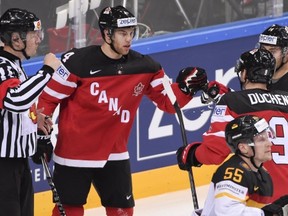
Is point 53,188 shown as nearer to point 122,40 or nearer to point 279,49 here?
point 122,40

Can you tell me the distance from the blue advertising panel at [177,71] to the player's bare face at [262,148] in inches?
104

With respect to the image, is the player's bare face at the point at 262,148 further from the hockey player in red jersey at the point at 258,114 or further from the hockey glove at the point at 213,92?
the hockey glove at the point at 213,92

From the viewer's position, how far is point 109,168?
602 cm

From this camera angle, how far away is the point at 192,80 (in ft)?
19.8

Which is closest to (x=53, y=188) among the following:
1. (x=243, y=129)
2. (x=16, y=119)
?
(x=16, y=119)

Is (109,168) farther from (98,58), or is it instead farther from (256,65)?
(256,65)

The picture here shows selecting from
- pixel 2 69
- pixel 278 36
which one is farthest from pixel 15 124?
pixel 278 36

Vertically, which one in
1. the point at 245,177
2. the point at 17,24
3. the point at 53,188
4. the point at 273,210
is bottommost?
the point at 53,188

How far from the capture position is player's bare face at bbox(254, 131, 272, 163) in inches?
189

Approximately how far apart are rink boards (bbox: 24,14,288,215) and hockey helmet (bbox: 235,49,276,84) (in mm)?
2063

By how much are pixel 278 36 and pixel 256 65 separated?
98 centimetres

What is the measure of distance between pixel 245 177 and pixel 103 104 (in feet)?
4.55

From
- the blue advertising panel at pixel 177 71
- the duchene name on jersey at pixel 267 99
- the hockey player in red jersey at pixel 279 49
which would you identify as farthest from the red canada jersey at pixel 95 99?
the blue advertising panel at pixel 177 71

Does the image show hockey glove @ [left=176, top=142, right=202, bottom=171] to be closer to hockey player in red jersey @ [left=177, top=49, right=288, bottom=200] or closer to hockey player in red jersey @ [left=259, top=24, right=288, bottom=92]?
hockey player in red jersey @ [left=177, top=49, right=288, bottom=200]
